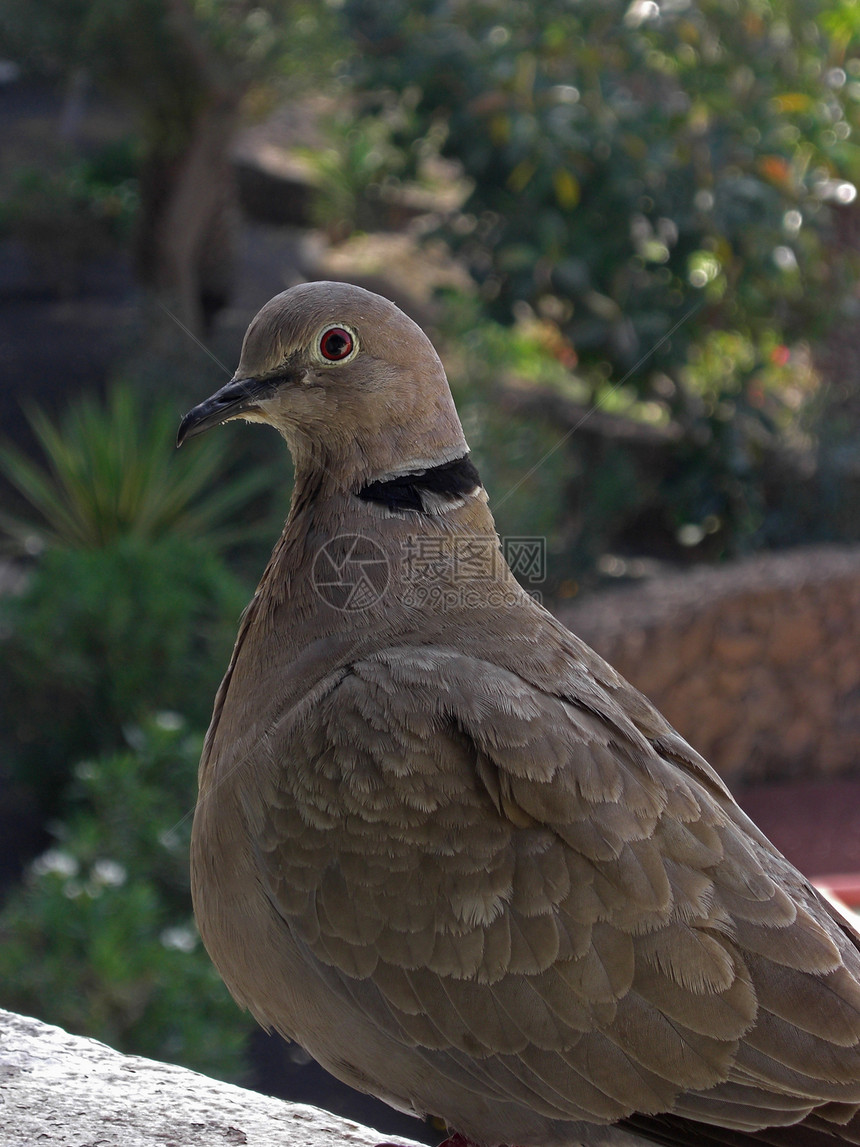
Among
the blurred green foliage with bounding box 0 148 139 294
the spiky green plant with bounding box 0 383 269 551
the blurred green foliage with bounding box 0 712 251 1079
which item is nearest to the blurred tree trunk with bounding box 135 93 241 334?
the spiky green plant with bounding box 0 383 269 551

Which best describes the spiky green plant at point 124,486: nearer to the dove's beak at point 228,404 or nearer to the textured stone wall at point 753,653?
the textured stone wall at point 753,653

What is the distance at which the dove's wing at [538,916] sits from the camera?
1952 millimetres

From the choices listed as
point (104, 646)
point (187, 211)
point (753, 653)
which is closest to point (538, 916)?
point (104, 646)

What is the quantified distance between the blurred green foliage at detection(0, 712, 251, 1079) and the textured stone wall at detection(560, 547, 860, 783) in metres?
2.60

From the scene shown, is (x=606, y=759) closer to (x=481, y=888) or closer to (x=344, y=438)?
(x=481, y=888)

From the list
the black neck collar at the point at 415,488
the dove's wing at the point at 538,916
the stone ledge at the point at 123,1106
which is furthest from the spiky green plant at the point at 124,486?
the dove's wing at the point at 538,916

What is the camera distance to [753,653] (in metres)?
7.41

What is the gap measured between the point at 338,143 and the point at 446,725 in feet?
47.4


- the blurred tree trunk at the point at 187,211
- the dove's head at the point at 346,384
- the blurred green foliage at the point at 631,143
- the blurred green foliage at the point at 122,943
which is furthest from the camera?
the blurred tree trunk at the point at 187,211

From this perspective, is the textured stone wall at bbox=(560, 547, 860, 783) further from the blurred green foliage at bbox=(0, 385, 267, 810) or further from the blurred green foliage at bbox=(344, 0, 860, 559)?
the blurred green foliage at bbox=(0, 385, 267, 810)

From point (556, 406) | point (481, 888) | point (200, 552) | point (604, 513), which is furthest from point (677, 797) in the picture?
point (556, 406)

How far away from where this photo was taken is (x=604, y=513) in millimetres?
7973

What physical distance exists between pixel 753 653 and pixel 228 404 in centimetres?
576

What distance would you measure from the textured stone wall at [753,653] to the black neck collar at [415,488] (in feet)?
14.5
